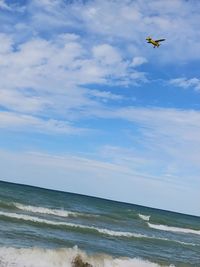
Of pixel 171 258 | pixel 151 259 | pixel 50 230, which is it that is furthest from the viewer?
pixel 50 230

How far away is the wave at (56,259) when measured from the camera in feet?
57.3

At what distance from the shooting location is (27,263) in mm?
17391

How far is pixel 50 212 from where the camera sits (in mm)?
39594

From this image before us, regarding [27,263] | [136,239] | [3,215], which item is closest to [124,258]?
[27,263]

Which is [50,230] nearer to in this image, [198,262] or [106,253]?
[106,253]

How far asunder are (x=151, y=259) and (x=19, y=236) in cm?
644

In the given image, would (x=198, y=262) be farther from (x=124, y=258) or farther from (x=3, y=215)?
(x=3, y=215)

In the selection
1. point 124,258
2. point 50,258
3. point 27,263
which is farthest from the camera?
point 124,258

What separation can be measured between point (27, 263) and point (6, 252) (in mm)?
1065

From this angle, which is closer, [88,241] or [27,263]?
[27,263]

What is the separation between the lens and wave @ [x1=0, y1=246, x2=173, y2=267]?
57.3 feet

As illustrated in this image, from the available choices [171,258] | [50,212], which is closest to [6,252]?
[171,258]

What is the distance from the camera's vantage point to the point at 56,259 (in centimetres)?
1870

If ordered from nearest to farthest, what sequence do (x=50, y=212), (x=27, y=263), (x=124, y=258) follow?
1. (x=27, y=263)
2. (x=124, y=258)
3. (x=50, y=212)
